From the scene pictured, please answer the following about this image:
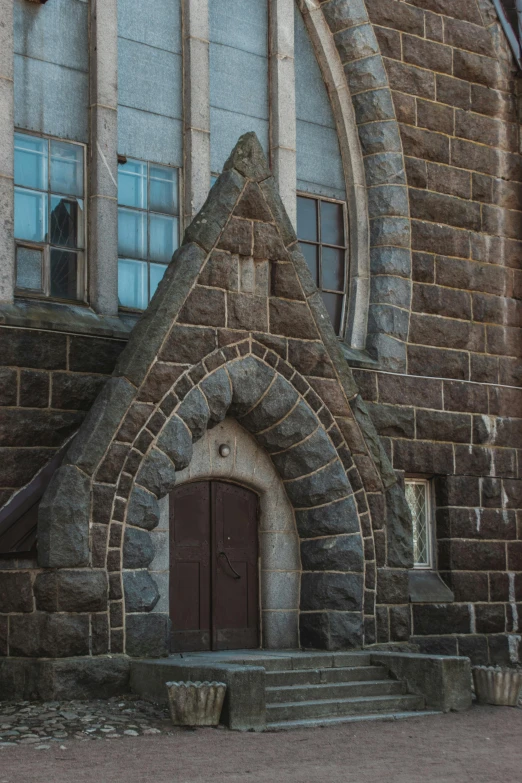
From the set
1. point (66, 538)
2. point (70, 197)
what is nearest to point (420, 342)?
point (70, 197)

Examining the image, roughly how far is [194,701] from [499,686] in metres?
3.16

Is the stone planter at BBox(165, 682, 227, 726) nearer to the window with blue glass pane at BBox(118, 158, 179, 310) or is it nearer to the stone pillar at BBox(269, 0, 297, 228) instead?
the window with blue glass pane at BBox(118, 158, 179, 310)

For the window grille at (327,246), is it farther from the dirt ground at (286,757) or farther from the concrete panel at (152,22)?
the dirt ground at (286,757)

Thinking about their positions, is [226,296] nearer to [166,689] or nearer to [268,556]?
[268,556]

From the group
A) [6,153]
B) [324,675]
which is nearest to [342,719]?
[324,675]

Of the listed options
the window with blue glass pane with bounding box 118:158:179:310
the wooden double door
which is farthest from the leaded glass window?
the window with blue glass pane with bounding box 118:158:179:310

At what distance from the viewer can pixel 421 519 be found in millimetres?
13188

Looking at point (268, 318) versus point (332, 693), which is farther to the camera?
point (268, 318)

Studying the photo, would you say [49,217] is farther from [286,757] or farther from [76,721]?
[286,757]

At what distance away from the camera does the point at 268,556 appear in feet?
37.3

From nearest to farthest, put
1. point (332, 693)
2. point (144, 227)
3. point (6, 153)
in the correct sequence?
1. point (332, 693)
2. point (6, 153)
3. point (144, 227)

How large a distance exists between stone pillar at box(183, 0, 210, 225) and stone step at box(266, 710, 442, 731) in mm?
4792

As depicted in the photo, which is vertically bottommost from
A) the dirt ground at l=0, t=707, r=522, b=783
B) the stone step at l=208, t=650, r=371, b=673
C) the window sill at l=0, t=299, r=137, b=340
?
Answer: the dirt ground at l=0, t=707, r=522, b=783

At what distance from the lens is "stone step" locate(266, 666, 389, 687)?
9836 millimetres
